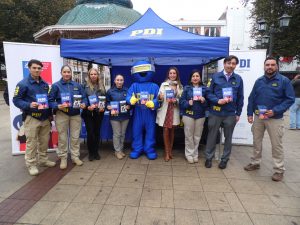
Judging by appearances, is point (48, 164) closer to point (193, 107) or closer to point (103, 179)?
point (103, 179)

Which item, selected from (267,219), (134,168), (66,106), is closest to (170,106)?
(134,168)

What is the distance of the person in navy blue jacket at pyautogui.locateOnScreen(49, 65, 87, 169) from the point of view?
4.25 metres

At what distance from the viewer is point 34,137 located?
4.15 meters

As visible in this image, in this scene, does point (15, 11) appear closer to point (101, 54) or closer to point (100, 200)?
point (101, 54)

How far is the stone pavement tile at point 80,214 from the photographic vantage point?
288 centimetres

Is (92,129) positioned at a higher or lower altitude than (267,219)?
higher

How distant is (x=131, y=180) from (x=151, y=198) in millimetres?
685

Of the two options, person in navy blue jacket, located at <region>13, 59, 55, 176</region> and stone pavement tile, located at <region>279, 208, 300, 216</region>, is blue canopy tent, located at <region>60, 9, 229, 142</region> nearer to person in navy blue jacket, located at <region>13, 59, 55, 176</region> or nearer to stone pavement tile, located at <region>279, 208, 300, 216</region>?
person in navy blue jacket, located at <region>13, 59, 55, 176</region>

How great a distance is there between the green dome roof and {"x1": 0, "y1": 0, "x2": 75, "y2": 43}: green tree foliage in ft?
25.3

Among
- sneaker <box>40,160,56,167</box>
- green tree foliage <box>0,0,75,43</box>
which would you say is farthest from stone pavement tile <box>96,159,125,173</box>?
green tree foliage <box>0,0,75,43</box>

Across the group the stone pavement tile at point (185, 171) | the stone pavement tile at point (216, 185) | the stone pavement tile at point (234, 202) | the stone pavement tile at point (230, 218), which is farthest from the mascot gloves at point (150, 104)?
the stone pavement tile at point (230, 218)

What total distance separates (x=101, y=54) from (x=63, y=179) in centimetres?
227

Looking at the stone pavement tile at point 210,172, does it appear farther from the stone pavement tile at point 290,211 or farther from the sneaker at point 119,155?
the sneaker at point 119,155

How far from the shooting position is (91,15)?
49.2 ft
